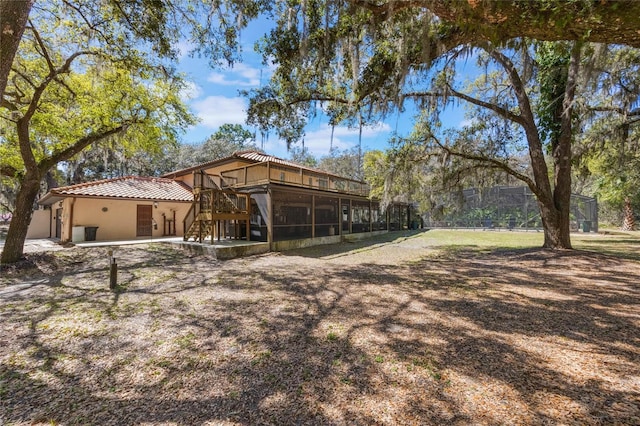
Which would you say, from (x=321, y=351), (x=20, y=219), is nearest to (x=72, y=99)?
(x=20, y=219)

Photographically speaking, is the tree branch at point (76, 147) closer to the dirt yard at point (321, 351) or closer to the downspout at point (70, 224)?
the downspout at point (70, 224)

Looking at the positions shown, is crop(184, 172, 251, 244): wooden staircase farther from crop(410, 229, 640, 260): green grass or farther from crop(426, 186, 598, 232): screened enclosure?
crop(426, 186, 598, 232): screened enclosure

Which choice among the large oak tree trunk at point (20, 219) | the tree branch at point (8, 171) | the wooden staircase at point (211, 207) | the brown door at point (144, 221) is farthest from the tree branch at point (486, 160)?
the tree branch at point (8, 171)

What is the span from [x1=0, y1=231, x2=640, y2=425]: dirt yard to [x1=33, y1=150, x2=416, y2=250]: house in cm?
524

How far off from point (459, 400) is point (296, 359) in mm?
1509

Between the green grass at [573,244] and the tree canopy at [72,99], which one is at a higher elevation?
the tree canopy at [72,99]

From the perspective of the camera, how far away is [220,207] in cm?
1124

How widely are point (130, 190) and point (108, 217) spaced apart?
1633mm

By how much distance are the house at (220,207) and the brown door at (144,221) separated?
0.14 ft

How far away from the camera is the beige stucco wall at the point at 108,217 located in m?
11.6

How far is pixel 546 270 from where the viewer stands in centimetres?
710

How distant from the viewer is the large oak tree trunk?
24.6 ft

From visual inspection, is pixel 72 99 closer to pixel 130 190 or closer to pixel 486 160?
pixel 130 190

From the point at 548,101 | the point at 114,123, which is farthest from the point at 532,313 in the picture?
the point at 114,123
